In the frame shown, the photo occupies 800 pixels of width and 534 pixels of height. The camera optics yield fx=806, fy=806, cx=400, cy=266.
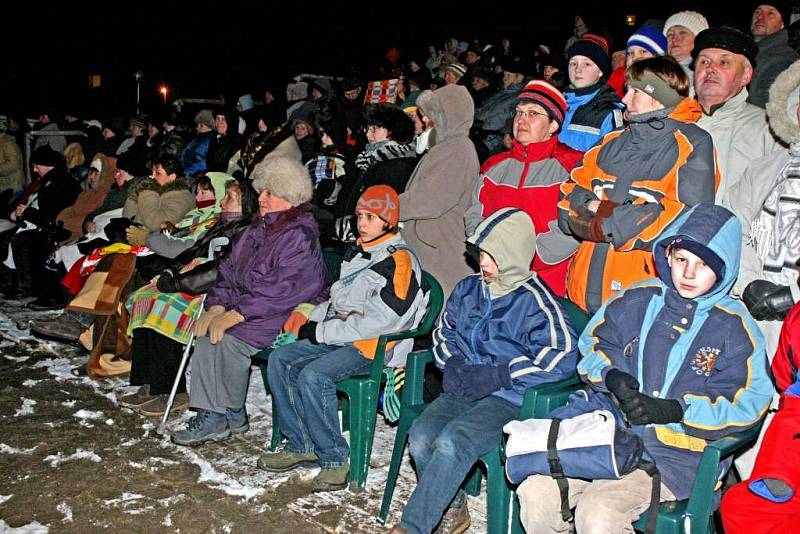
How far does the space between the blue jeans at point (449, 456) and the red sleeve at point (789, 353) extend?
1.08 metres

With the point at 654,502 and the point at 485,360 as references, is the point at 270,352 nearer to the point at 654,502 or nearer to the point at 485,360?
the point at 485,360

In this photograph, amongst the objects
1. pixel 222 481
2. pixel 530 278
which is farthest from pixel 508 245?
pixel 222 481

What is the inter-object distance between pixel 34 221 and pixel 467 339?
595cm

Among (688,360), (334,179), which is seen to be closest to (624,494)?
(688,360)

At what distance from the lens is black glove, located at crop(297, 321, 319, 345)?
4.32 meters

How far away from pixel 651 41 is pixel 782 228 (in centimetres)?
169

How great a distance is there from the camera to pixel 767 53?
499 centimetres

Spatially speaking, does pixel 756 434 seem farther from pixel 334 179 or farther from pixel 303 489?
pixel 334 179

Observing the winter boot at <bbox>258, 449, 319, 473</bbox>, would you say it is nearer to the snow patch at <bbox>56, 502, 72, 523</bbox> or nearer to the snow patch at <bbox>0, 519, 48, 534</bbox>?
the snow patch at <bbox>56, 502, 72, 523</bbox>

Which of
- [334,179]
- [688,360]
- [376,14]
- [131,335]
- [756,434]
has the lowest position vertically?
[131,335]

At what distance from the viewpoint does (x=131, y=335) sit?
5.43 metres

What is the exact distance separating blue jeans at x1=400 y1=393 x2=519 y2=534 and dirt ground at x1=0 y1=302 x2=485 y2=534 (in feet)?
1.46

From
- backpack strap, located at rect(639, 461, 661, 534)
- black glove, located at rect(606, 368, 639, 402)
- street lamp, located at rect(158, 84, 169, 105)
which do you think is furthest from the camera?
street lamp, located at rect(158, 84, 169, 105)

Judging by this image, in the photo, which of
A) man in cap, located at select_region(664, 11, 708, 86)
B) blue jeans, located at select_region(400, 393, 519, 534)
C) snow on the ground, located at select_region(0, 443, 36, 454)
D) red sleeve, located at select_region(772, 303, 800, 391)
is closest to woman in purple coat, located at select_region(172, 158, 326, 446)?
snow on the ground, located at select_region(0, 443, 36, 454)
